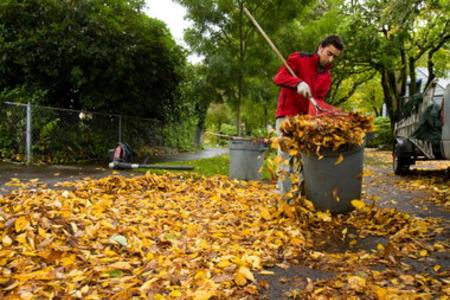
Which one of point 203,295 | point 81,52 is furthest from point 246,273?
point 81,52

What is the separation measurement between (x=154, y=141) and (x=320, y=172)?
32.3 feet

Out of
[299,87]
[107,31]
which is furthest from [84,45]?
[299,87]

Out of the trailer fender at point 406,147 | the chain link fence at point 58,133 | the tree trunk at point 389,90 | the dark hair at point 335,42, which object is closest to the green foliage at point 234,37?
the chain link fence at point 58,133

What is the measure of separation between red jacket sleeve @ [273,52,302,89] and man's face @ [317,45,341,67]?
24cm

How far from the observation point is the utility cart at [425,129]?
19.4ft

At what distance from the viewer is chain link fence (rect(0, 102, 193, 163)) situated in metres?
8.91

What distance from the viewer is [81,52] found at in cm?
940

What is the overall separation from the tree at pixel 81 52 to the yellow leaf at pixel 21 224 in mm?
6757

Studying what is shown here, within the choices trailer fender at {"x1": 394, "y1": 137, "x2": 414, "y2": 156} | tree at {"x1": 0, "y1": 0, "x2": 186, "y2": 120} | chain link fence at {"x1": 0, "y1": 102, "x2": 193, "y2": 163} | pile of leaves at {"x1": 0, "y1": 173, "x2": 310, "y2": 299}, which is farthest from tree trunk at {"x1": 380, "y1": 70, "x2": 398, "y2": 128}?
pile of leaves at {"x1": 0, "y1": 173, "x2": 310, "y2": 299}

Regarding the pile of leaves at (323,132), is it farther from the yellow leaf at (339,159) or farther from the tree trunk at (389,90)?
the tree trunk at (389,90)

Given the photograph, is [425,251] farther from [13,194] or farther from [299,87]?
[13,194]

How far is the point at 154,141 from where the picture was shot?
43.5ft

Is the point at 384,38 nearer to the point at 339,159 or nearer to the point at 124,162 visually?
the point at 124,162

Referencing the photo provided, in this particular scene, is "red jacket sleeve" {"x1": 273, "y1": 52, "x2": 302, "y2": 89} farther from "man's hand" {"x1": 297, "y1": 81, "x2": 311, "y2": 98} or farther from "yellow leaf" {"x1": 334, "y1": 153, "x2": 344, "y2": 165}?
"yellow leaf" {"x1": 334, "y1": 153, "x2": 344, "y2": 165}
